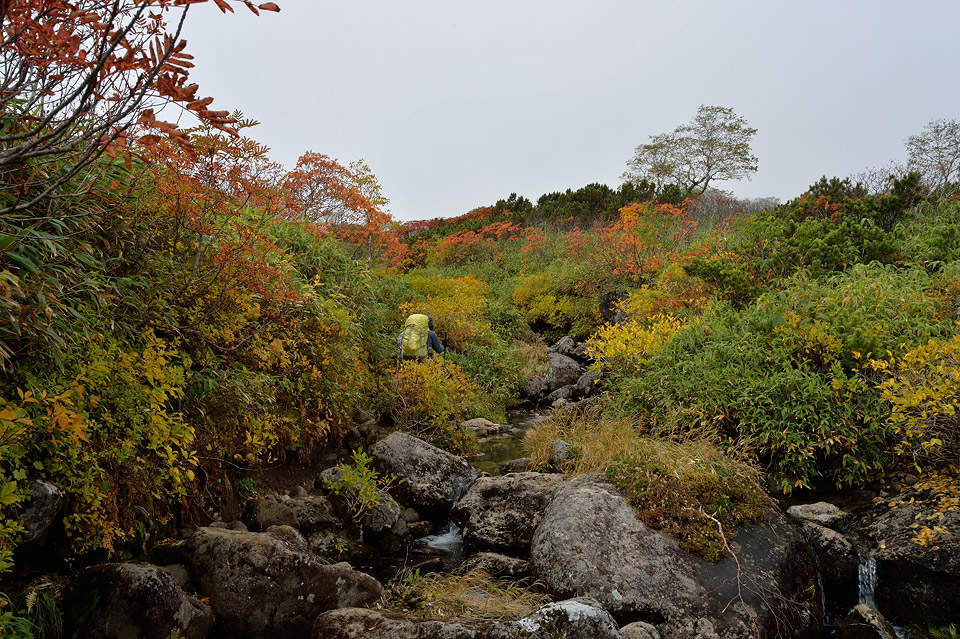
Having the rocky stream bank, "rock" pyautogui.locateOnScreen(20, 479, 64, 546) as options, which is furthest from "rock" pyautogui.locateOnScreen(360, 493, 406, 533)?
"rock" pyautogui.locateOnScreen(20, 479, 64, 546)

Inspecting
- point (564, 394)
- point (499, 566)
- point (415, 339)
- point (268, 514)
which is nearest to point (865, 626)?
point (499, 566)

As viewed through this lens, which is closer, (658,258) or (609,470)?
(609,470)

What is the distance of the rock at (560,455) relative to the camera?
658cm

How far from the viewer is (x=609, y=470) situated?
5445 mm

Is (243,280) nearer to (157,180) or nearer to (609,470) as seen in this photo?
(157,180)

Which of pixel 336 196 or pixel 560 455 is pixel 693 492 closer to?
pixel 560 455

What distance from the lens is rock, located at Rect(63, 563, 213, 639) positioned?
2865 millimetres

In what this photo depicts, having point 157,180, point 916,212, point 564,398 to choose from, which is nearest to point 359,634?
point 157,180

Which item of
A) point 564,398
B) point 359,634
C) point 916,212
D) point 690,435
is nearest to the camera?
point 359,634

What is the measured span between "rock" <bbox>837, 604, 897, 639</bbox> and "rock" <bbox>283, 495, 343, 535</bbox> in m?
4.55

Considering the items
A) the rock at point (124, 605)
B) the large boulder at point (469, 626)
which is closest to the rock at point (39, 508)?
the rock at point (124, 605)

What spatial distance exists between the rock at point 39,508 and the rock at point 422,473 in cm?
359

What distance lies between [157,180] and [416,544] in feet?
13.9

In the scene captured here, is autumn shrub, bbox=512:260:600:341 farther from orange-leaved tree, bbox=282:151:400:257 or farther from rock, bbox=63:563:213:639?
rock, bbox=63:563:213:639
